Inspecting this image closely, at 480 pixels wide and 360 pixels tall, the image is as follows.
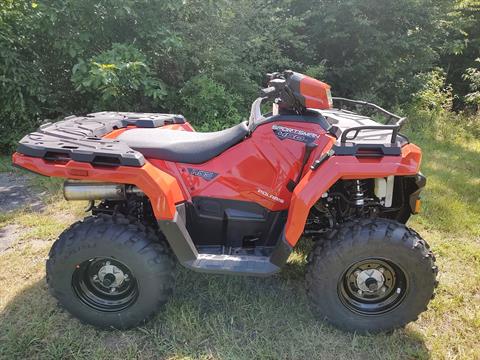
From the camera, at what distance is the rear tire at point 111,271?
2.34m

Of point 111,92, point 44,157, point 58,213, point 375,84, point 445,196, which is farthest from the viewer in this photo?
point 375,84

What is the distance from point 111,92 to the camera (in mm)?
5137

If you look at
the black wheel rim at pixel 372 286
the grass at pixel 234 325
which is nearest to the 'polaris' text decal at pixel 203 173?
the grass at pixel 234 325

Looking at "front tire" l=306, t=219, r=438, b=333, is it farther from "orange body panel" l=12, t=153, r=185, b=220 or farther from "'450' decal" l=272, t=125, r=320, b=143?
"orange body panel" l=12, t=153, r=185, b=220

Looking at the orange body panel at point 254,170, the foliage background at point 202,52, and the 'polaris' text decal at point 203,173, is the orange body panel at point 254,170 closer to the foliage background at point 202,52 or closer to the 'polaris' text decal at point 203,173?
the 'polaris' text decal at point 203,173

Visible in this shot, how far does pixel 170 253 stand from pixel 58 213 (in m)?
2.07

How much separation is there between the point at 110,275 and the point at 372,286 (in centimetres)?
154

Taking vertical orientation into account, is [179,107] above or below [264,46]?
below

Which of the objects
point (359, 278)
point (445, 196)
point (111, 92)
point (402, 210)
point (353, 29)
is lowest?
point (445, 196)

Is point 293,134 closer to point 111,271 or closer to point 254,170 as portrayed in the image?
point 254,170

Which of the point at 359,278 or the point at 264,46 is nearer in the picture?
the point at 359,278

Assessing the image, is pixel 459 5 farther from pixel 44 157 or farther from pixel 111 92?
pixel 44 157

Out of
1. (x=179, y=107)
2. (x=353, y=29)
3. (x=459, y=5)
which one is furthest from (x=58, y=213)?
(x=459, y=5)

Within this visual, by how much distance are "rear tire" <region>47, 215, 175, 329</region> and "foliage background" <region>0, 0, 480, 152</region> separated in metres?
3.07
